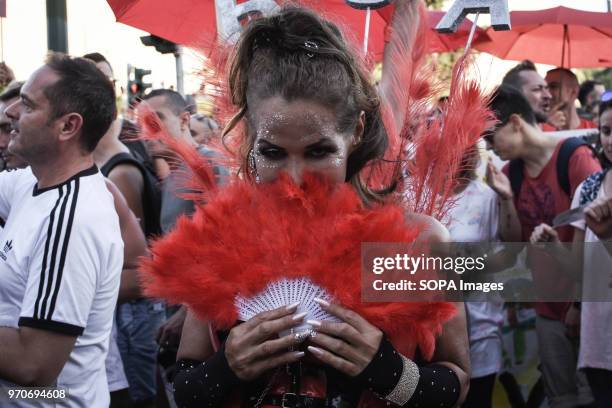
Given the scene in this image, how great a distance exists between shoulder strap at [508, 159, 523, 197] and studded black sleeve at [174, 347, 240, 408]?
12.0 ft

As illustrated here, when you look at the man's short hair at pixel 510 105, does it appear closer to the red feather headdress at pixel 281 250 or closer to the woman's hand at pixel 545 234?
the woman's hand at pixel 545 234

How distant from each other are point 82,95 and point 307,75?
1.54 metres

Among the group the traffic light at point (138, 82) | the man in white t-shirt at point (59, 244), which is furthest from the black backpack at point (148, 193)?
the traffic light at point (138, 82)

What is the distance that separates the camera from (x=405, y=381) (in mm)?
1988

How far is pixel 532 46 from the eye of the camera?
8.31m

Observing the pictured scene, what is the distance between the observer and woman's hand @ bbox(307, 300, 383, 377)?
1.93 m

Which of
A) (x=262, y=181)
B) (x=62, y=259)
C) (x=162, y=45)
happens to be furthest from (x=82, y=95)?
(x=162, y=45)

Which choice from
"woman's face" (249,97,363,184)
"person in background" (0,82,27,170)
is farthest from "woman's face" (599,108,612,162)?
"person in background" (0,82,27,170)

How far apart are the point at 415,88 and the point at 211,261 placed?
0.85 metres

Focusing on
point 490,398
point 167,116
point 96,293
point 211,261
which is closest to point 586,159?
point 490,398

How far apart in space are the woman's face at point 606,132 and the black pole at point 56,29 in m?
4.37

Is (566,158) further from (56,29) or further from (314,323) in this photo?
(56,29)

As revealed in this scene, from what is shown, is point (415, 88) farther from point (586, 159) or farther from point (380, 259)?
point (586, 159)

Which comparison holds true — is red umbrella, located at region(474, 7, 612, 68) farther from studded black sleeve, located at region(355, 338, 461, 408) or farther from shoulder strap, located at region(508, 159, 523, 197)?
studded black sleeve, located at region(355, 338, 461, 408)
